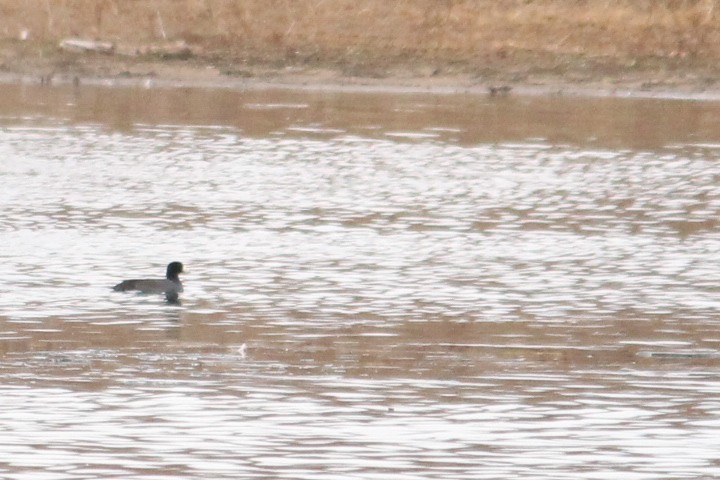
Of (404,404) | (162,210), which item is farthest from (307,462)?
(162,210)

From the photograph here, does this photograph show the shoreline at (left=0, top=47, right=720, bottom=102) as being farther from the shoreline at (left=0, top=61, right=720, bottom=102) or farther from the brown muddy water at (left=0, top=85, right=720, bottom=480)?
the brown muddy water at (left=0, top=85, right=720, bottom=480)

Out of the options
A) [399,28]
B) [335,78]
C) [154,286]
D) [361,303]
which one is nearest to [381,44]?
[399,28]

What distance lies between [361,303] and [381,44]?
22.2 meters

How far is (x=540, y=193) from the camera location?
21.5 meters

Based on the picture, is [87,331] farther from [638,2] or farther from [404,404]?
[638,2]

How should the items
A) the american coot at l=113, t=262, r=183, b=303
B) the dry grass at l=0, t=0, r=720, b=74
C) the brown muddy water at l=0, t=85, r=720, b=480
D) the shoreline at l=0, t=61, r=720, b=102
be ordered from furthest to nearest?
the dry grass at l=0, t=0, r=720, b=74, the shoreline at l=0, t=61, r=720, b=102, the american coot at l=113, t=262, r=183, b=303, the brown muddy water at l=0, t=85, r=720, b=480

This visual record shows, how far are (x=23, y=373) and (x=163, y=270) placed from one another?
15.1ft

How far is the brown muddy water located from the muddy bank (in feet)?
20.1

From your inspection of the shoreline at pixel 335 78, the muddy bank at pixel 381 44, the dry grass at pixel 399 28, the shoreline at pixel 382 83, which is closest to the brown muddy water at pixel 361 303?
the shoreline at pixel 382 83

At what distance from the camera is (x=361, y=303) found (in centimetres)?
1390

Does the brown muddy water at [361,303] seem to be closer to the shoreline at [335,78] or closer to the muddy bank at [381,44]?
the shoreline at [335,78]

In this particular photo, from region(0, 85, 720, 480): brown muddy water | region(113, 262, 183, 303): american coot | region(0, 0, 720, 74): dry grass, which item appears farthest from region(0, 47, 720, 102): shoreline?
region(113, 262, 183, 303): american coot

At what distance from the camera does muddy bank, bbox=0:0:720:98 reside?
34.5m

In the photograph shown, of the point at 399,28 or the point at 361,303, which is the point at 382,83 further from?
the point at 361,303
